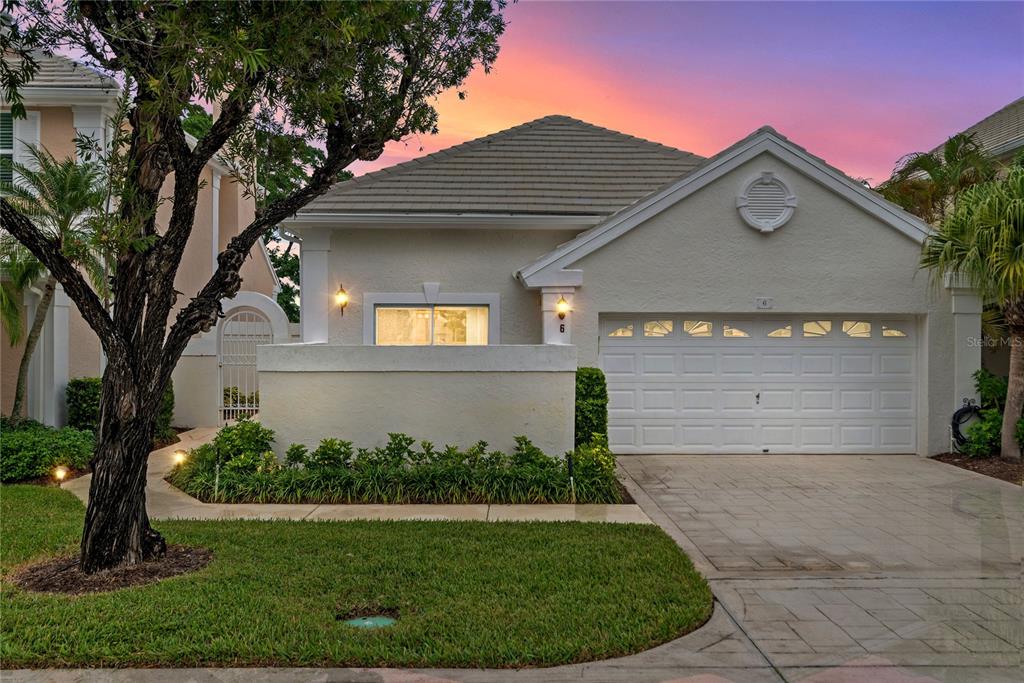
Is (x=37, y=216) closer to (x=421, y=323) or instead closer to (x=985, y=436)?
(x=421, y=323)

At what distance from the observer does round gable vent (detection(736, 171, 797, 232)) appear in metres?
11.8

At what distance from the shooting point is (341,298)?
1289 cm

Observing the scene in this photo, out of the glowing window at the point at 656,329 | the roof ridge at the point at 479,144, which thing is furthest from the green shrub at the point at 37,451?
the glowing window at the point at 656,329

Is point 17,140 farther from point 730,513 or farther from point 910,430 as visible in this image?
point 910,430

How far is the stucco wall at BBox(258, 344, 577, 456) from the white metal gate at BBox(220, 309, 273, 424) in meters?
5.54

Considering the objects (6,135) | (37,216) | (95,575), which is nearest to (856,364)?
(95,575)

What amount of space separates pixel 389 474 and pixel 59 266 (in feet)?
14.9

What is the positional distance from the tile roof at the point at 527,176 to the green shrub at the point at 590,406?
3817 millimetres

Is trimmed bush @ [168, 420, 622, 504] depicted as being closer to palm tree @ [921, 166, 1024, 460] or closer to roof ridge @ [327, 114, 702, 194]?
roof ridge @ [327, 114, 702, 194]

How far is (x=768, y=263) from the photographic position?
11992mm

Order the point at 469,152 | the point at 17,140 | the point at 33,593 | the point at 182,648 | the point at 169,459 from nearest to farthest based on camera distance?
the point at 182,648
the point at 33,593
the point at 169,459
the point at 17,140
the point at 469,152

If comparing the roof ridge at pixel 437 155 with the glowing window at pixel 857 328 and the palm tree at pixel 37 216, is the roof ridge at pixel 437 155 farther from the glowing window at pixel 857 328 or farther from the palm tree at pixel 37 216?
the glowing window at pixel 857 328

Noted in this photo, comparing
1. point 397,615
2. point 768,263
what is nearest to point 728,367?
point 768,263

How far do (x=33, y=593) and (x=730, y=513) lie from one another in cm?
689
